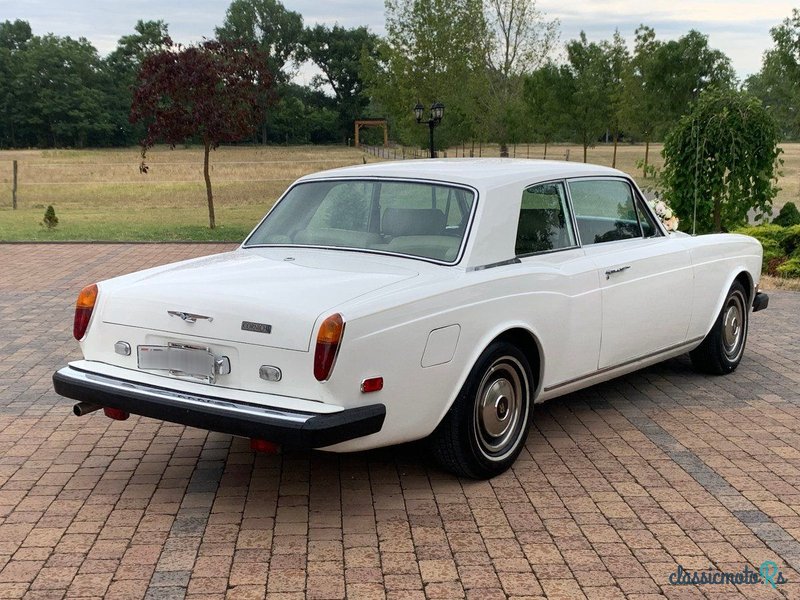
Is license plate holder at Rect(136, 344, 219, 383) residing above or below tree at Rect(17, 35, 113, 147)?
below

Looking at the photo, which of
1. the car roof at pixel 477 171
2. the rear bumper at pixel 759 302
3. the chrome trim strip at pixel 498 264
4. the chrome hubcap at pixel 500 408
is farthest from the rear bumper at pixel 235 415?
the rear bumper at pixel 759 302

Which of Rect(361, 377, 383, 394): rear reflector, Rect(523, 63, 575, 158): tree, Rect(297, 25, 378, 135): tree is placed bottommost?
Rect(361, 377, 383, 394): rear reflector

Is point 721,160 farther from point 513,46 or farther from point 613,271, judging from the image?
point 513,46

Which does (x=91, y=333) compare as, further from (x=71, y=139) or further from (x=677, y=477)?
(x=71, y=139)

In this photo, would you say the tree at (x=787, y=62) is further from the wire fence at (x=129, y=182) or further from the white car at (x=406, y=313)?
the white car at (x=406, y=313)

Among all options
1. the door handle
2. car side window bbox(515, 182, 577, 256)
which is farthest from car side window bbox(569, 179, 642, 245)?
the door handle

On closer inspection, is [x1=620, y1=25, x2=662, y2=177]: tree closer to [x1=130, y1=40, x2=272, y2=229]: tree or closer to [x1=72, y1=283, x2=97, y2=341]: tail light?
[x1=130, y1=40, x2=272, y2=229]: tree

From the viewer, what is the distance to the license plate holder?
4258mm

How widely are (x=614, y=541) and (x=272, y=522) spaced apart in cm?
155

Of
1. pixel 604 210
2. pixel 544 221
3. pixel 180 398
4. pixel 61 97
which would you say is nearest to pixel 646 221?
pixel 604 210

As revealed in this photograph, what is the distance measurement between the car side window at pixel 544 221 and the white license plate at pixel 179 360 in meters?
1.84

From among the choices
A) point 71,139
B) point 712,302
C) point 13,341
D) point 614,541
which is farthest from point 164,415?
point 71,139

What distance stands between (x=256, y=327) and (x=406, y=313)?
26.4 inches

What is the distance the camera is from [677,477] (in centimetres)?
490
